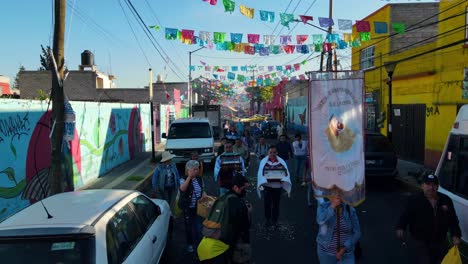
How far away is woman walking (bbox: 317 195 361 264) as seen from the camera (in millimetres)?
4258

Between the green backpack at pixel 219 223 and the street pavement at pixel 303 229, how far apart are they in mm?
2010

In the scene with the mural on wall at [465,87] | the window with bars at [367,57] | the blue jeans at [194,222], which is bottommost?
the blue jeans at [194,222]

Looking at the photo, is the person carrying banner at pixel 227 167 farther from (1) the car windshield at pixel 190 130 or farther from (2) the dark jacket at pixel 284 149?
(1) the car windshield at pixel 190 130

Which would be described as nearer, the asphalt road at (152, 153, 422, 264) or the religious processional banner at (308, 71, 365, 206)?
the religious processional banner at (308, 71, 365, 206)

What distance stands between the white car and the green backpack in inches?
32.1

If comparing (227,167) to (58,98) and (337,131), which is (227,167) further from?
(337,131)

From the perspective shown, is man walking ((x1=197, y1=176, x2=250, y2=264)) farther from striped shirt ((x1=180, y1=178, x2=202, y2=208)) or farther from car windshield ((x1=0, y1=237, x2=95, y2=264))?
striped shirt ((x1=180, y1=178, x2=202, y2=208))

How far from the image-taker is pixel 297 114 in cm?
4281

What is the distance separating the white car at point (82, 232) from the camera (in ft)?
11.7

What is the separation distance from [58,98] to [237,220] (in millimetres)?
4307

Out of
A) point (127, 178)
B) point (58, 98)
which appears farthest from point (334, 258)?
point (127, 178)

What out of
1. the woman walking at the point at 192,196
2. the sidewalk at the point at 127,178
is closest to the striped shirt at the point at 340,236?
the woman walking at the point at 192,196

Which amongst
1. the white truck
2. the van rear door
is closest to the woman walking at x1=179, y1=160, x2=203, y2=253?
the van rear door

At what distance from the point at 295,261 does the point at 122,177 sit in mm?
9734
